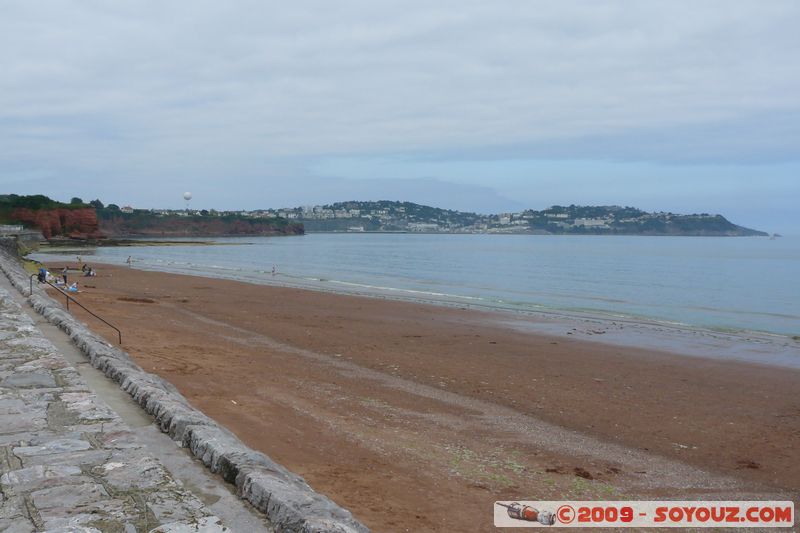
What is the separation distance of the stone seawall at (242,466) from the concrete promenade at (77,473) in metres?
0.26

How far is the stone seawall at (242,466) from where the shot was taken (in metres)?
3.03

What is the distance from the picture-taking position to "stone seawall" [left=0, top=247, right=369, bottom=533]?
303cm

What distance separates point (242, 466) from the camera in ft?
11.8

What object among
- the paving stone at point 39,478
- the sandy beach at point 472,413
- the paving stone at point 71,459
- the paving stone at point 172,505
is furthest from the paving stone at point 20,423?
the sandy beach at point 472,413

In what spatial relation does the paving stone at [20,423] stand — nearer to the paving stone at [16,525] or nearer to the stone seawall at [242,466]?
the stone seawall at [242,466]

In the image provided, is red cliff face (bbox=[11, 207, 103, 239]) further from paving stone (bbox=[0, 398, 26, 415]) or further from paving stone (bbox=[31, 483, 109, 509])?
paving stone (bbox=[31, 483, 109, 509])

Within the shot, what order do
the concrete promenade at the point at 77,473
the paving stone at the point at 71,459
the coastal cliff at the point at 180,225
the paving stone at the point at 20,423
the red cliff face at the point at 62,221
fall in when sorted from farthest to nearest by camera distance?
the coastal cliff at the point at 180,225 < the red cliff face at the point at 62,221 < the paving stone at the point at 20,423 < the paving stone at the point at 71,459 < the concrete promenade at the point at 77,473

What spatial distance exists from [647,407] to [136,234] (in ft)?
517

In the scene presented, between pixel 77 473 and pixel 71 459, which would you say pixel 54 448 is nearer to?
pixel 71 459

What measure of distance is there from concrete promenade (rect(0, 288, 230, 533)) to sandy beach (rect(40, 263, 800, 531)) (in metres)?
1.92

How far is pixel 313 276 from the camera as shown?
43844 mm

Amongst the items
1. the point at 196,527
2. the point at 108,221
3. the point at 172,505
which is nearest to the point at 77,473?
the point at 172,505

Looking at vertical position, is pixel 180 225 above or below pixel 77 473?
above

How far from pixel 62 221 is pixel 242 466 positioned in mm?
107113
